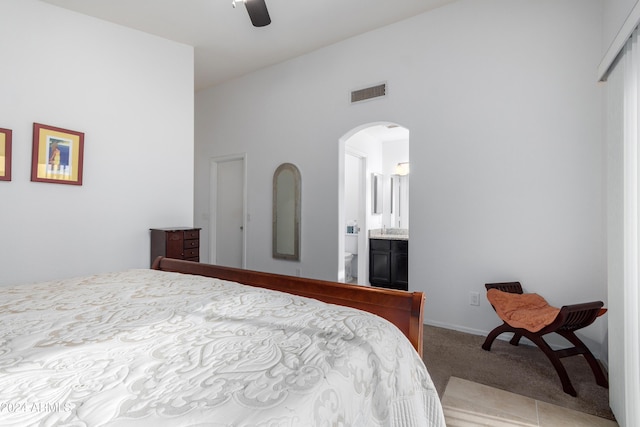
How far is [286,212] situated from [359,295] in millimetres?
2937

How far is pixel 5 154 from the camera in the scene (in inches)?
104

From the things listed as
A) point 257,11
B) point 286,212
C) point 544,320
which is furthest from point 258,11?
point 544,320

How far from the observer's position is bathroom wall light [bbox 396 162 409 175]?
5541 millimetres

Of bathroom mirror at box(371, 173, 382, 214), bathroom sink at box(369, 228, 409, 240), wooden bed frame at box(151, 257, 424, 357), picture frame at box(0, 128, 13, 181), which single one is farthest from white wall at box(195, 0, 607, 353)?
picture frame at box(0, 128, 13, 181)

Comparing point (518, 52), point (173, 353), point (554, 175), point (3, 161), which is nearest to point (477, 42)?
point (518, 52)

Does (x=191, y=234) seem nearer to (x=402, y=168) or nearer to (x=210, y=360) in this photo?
(x=210, y=360)

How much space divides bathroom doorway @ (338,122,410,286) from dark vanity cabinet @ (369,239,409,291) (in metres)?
0.11

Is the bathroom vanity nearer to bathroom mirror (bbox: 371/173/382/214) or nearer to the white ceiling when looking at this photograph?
bathroom mirror (bbox: 371/173/382/214)

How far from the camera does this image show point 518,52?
2.75 m

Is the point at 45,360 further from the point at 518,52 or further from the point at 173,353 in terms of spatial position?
the point at 518,52

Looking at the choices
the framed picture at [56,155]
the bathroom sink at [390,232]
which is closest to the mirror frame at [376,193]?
the bathroom sink at [390,232]

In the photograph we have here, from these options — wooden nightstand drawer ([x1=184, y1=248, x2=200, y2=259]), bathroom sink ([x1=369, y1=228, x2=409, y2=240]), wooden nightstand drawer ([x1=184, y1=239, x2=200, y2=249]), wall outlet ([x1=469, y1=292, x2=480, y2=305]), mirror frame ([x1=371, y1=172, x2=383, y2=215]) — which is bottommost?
wall outlet ([x1=469, y1=292, x2=480, y2=305])

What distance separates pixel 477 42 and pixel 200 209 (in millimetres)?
4450

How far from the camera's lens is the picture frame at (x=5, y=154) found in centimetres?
262
